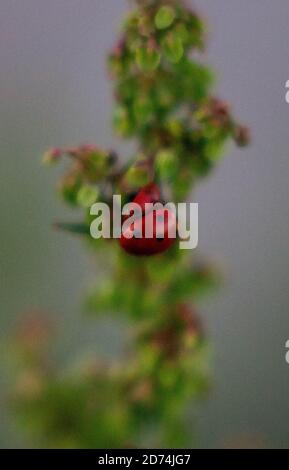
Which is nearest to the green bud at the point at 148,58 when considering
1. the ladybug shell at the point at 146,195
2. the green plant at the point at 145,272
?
the green plant at the point at 145,272

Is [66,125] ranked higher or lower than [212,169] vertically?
higher

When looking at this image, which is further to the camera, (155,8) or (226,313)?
(226,313)

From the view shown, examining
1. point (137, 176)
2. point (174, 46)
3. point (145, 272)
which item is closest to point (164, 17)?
point (174, 46)

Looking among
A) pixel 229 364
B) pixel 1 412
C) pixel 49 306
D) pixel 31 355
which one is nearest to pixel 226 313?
pixel 229 364

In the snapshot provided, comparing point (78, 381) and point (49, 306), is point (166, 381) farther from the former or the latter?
point (49, 306)

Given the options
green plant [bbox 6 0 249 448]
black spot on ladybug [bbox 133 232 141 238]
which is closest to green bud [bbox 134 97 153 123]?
green plant [bbox 6 0 249 448]
